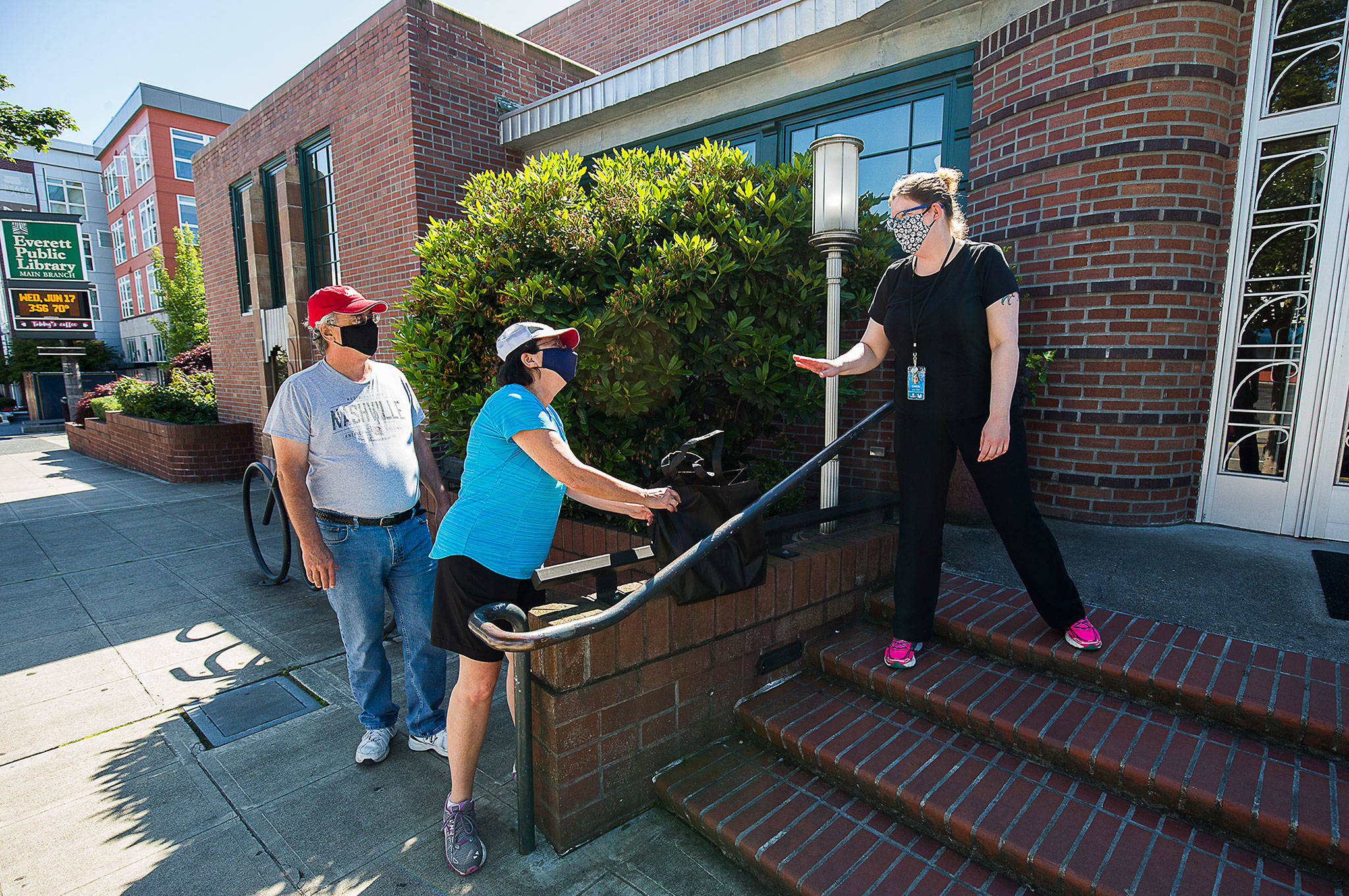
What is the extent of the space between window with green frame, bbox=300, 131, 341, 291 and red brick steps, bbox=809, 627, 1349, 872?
8.86m

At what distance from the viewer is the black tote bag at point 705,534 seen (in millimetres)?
2432

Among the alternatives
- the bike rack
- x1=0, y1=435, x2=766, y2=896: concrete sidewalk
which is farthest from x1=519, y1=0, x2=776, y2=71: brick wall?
x1=0, y1=435, x2=766, y2=896: concrete sidewalk

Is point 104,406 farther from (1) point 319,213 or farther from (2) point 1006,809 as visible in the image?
(2) point 1006,809

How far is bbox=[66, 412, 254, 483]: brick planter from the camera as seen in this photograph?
33.8 ft

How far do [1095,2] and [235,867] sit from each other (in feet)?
19.2

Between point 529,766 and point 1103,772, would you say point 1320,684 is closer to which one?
point 1103,772

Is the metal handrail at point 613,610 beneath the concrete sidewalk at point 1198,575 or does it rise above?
above

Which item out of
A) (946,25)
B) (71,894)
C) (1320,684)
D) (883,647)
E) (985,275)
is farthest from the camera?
(946,25)

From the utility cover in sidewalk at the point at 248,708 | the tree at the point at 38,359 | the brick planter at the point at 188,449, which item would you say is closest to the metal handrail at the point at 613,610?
the utility cover in sidewalk at the point at 248,708

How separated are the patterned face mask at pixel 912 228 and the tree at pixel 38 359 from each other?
127 feet

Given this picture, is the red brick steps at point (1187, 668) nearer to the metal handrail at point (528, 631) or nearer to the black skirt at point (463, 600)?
the metal handrail at point (528, 631)

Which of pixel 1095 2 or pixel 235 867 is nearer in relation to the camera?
pixel 235 867

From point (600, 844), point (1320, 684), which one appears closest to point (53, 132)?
point (600, 844)

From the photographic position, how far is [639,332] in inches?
135
